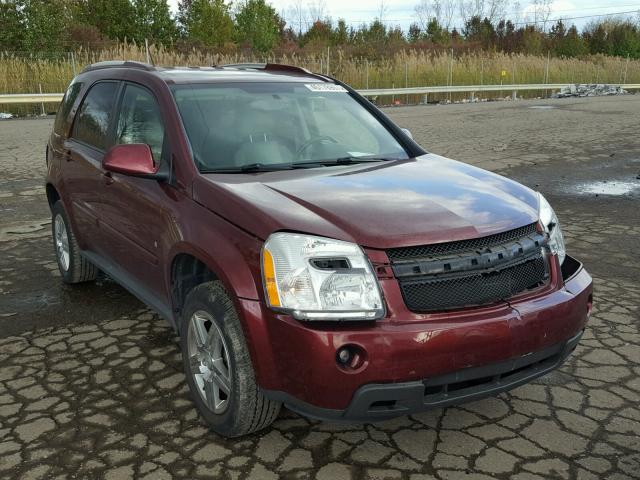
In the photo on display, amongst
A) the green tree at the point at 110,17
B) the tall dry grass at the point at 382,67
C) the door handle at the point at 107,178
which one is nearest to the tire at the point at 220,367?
the door handle at the point at 107,178

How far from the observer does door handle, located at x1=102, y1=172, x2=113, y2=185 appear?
13.5 ft

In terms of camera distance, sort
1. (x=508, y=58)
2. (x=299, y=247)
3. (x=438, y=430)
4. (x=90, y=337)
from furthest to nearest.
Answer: (x=508, y=58), (x=90, y=337), (x=438, y=430), (x=299, y=247)

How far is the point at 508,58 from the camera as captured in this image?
36594 mm

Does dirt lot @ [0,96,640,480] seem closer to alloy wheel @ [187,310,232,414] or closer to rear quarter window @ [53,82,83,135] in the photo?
alloy wheel @ [187,310,232,414]

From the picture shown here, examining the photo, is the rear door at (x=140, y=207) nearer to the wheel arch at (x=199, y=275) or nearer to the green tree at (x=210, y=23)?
the wheel arch at (x=199, y=275)

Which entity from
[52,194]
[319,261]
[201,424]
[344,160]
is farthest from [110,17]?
[319,261]

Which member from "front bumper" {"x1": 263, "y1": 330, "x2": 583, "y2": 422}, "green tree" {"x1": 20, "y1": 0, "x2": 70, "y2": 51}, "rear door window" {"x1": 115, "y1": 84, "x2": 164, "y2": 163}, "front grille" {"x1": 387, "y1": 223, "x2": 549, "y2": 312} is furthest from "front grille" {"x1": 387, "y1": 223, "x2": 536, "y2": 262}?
"green tree" {"x1": 20, "y1": 0, "x2": 70, "y2": 51}

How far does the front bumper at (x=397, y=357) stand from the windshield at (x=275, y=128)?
1.22 m

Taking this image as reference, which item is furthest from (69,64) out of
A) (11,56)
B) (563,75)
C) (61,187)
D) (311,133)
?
(563,75)

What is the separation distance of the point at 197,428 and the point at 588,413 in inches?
78.7

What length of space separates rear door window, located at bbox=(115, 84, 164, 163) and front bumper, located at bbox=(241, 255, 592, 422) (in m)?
1.51

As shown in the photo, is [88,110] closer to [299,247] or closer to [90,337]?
[90,337]

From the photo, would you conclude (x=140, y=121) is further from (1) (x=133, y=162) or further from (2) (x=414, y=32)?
(2) (x=414, y=32)

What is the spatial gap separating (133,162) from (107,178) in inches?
30.6
